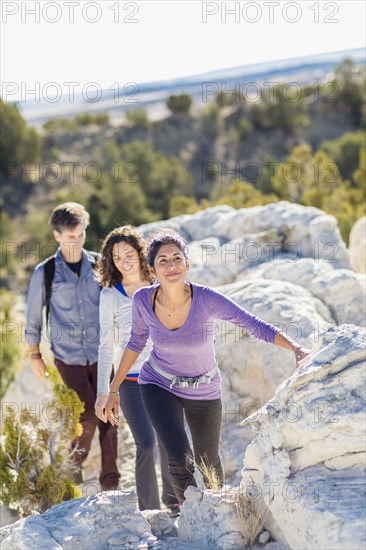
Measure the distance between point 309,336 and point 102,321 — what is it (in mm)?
1933

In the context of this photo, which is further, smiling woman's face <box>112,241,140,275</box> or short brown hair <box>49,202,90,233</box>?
short brown hair <box>49,202,90,233</box>

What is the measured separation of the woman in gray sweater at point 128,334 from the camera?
15.0 ft

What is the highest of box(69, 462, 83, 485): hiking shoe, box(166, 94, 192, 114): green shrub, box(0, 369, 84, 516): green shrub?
box(166, 94, 192, 114): green shrub

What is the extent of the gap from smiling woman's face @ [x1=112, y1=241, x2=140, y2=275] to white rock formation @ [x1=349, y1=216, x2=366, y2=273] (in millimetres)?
4517

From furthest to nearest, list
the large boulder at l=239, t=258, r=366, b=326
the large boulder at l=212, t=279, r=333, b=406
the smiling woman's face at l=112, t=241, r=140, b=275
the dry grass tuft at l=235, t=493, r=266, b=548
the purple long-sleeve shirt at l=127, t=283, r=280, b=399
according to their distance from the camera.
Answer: the large boulder at l=239, t=258, r=366, b=326
the large boulder at l=212, t=279, r=333, b=406
the smiling woman's face at l=112, t=241, r=140, b=275
the purple long-sleeve shirt at l=127, t=283, r=280, b=399
the dry grass tuft at l=235, t=493, r=266, b=548

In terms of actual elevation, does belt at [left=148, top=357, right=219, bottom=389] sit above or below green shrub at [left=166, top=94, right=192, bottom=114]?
below

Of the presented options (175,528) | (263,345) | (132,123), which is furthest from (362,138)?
(175,528)

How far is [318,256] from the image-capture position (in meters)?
8.09

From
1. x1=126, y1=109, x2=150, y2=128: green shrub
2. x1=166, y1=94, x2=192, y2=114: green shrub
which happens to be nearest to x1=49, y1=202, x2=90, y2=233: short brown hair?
x1=126, y1=109, x2=150, y2=128: green shrub

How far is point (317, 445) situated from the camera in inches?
135

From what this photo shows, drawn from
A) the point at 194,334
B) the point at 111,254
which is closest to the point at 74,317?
the point at 111,254

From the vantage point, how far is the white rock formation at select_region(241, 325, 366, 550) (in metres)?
3.25

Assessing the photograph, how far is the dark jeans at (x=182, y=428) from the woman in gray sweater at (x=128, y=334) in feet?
1.51

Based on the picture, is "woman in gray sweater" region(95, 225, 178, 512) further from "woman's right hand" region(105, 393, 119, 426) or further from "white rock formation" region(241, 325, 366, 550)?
"white rock formation" region(241, 325, 366, 550)
